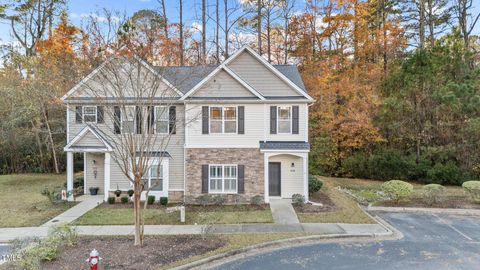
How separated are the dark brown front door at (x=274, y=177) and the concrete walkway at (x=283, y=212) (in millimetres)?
678

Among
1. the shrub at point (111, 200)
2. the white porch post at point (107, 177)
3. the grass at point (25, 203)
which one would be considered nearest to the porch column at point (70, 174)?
the grass at point (25, 203)

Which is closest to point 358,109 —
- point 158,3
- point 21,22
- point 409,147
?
point 409,147

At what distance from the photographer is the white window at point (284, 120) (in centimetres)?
1652

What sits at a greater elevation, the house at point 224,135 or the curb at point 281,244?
the house at point 224,135

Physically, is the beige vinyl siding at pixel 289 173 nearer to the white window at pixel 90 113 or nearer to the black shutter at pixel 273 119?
the black shutter at pixel 273 119

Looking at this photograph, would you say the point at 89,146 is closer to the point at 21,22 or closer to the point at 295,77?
the point at 295,77

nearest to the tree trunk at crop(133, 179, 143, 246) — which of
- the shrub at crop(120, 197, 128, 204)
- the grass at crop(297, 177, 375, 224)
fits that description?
the grass at crop(297, 177, 375, 224)

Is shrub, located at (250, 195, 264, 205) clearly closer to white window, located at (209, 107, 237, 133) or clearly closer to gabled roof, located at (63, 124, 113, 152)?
white window, located at (209, 107, 237, 133)

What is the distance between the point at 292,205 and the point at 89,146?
10.9 metres

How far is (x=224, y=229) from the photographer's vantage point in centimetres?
1162

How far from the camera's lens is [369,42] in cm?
2489

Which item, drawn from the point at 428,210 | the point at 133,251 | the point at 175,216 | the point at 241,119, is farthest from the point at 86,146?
the point at 428,210

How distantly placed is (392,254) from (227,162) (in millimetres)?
8792

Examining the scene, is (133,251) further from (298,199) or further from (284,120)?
(284,120)
